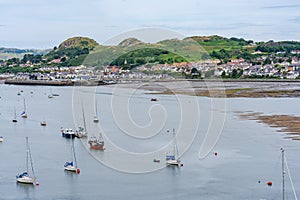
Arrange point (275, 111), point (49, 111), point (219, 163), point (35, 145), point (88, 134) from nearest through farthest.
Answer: point (219, 163)
point (35, 145)
point (88, 134)
point (275, 111)
point (49, 111)

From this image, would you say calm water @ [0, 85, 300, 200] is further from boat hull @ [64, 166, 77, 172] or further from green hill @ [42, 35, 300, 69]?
green hill @ [42, 35, 300, 69]

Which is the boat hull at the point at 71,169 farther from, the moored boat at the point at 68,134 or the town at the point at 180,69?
the town at the point at 180,69

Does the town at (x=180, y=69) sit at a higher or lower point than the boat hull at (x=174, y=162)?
higher

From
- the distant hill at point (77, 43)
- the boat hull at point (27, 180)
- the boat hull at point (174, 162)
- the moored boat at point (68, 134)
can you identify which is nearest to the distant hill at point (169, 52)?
the distant hill at point (77, 43)

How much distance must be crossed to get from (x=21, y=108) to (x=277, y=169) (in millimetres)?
26247

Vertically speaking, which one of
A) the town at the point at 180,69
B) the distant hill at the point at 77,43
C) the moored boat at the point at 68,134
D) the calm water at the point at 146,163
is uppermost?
the distant hill at the point at 77,43

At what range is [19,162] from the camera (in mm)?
20656

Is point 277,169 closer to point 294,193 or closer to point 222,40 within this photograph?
point 294,193

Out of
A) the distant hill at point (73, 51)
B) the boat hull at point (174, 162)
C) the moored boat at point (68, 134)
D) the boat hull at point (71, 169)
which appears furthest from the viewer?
the distant hill at point (73, 51)

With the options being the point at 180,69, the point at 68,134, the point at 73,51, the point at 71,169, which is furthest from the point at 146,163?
the point at 73,51

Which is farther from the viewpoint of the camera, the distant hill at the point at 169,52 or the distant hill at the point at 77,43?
the distant hill at the point at 77,43

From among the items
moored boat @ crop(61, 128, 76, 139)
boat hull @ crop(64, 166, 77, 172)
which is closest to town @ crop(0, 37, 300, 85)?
moored boat @ crop(61, 128, 76, 139)

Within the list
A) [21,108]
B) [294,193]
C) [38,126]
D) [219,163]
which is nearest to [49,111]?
[21,108]

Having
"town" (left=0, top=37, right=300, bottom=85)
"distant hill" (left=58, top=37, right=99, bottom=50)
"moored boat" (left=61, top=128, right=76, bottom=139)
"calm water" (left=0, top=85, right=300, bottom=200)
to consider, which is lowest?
"calm water" (left=0, top=85, right=300, bottom=200)
